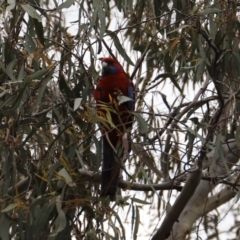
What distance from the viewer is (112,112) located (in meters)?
2.15

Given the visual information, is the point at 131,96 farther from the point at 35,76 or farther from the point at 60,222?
the point at 60,222

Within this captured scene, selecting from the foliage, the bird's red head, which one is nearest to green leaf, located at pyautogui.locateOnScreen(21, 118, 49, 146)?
the foliage

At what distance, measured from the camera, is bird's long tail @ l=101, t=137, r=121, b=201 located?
2.08 metres

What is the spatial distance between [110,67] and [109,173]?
53 cm

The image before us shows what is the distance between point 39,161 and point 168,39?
0.57m

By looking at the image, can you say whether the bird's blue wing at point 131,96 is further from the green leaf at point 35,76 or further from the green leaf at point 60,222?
the green leaf at point 60,222

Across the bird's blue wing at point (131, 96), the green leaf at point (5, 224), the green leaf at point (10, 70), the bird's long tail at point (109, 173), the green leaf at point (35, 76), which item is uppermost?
the bird's blue wing at point (131, 96)

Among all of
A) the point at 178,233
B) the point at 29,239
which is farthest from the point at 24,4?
the point at 178,233

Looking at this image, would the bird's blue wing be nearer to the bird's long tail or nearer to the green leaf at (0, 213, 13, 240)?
the bird's long tail

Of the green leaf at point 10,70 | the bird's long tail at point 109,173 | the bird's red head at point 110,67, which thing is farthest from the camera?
the bird's red head at point 110,67

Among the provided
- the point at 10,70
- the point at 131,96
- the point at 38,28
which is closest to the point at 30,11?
the point at 38,28

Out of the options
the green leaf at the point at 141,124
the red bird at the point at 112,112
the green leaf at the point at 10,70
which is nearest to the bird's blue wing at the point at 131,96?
the red bird at the point at 112,112

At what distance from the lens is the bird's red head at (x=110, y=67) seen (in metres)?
2.54

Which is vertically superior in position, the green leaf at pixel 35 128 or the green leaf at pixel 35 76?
the green leaf at pixel 35 76
